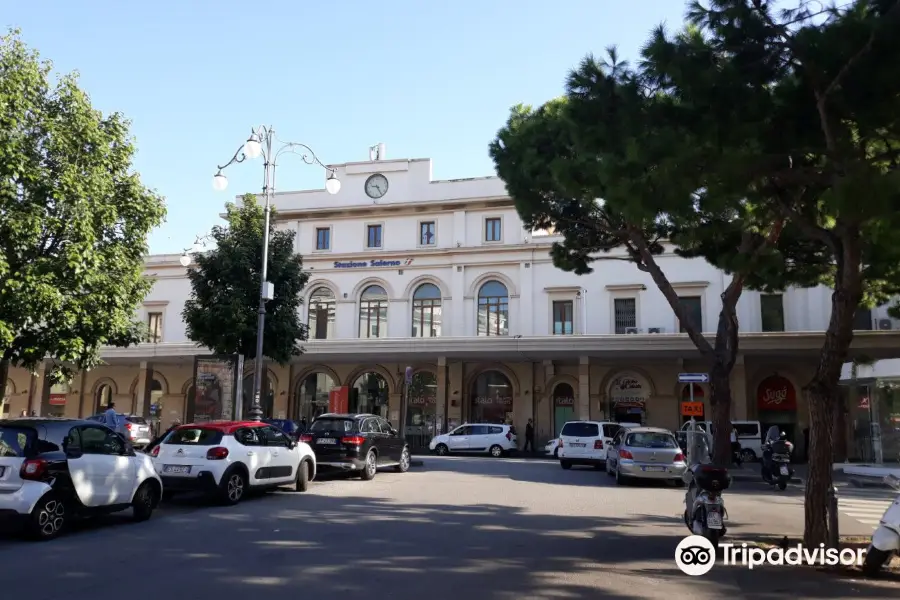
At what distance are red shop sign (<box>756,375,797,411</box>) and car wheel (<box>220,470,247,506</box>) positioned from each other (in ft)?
86.0

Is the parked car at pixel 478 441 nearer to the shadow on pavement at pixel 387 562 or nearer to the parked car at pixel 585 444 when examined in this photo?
the parked car at pixel 585 444

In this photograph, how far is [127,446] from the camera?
10.6 m

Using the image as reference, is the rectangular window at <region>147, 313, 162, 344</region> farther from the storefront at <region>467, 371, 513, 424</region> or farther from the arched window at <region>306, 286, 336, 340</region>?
the storefront at <region>467, 371, 513, 424</region>

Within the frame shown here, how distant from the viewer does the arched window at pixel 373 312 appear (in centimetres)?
3684

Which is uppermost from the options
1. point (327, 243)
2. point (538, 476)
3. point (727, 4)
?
point (327, 243)

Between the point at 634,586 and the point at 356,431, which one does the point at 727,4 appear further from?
the point at 356,431

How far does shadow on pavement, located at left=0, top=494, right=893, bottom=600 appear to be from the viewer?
6.83 m

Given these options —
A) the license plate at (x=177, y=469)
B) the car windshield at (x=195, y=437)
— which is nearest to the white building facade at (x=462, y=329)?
the car windshield at (x=195, y=437)

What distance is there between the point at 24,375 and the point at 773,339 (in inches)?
1508

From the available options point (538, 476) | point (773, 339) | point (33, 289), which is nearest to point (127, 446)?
point (33, 289)

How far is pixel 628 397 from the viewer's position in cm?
3372

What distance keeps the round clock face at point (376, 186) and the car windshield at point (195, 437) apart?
2625 cm

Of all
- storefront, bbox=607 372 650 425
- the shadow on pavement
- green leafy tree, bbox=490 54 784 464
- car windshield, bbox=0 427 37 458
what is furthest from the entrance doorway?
car windshield, bbox=0 427 37 458

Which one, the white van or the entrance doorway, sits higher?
the entrance doorway
